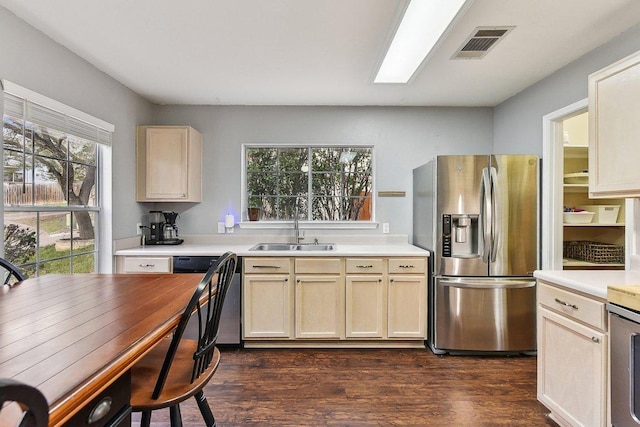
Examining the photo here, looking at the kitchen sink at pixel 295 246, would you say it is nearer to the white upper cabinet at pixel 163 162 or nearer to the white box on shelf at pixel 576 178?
the white upper cabinet at pixel 163 162

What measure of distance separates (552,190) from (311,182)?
7.35 ft

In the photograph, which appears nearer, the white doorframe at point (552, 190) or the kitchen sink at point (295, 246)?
the white doorframe at point (552, 190)

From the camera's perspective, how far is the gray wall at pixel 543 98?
7.47 ft

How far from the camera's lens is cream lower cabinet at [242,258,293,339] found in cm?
303

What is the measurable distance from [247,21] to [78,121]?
1518 millimetres

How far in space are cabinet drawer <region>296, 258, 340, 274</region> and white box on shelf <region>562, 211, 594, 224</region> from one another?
2.03 m

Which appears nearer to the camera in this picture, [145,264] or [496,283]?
[496,283]

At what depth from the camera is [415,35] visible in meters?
2.19

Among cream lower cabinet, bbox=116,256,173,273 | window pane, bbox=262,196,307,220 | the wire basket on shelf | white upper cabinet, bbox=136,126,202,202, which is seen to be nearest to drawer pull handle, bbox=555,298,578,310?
the wire basket on shelf

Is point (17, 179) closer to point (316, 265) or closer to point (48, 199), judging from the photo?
point (48, 199)

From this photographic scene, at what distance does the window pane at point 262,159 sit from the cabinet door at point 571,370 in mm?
2784

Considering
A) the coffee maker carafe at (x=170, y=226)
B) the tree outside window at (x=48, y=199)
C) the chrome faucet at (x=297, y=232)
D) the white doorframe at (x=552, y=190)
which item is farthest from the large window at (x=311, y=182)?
the white doorframe at (x=552, y=190)

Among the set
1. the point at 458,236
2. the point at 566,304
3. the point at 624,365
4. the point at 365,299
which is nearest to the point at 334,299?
the point at 365,299

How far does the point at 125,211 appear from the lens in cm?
323
